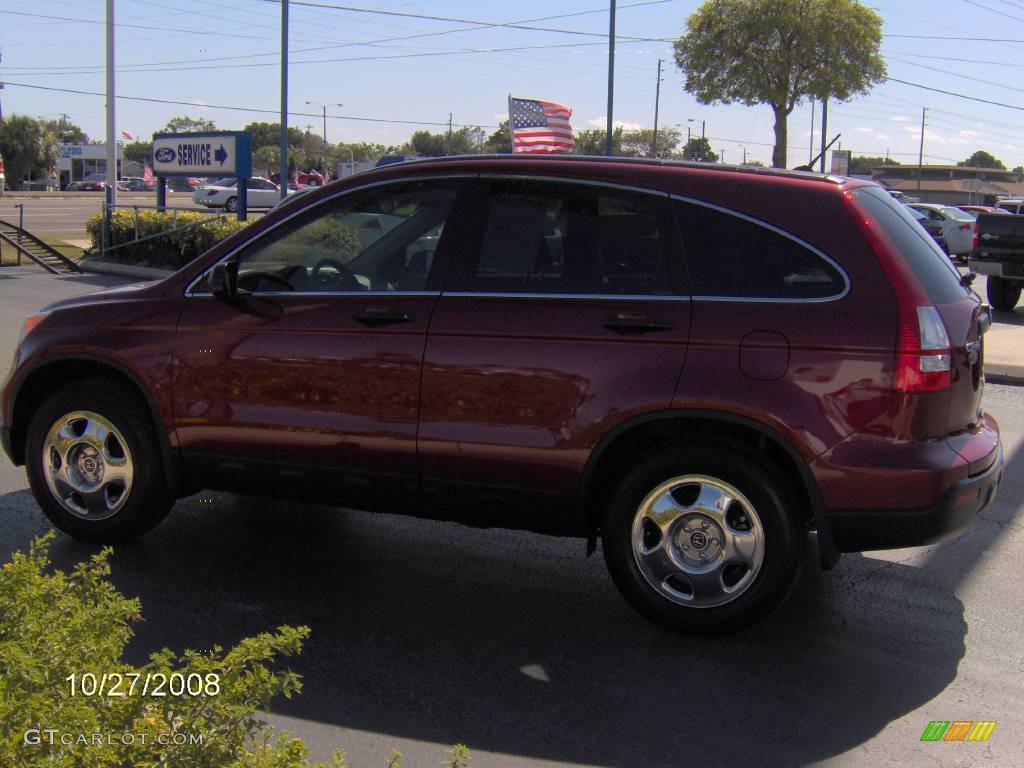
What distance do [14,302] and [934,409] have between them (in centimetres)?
1505

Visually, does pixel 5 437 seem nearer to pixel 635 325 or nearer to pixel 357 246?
pixel 357 246

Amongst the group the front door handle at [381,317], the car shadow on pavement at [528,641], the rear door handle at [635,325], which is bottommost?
the car shadow on pavement at [528,641]

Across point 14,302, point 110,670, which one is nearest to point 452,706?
point 110,670

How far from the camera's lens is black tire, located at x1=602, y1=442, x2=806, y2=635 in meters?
4.20

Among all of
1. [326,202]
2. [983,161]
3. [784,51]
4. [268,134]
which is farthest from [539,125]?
[983,161]

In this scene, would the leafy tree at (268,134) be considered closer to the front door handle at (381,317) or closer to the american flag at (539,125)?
the american flag at (539,125)

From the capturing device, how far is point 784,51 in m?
38.5

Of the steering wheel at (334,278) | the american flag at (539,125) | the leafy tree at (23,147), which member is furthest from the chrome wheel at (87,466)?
the leafy tree at (23,147)

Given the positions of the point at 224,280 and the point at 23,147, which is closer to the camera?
the point at 224,280

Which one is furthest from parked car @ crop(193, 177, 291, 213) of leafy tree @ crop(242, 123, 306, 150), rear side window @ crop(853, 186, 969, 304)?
leafy tree @ crop(242, 123, 306, 150)

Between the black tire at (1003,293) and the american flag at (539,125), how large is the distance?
7167 millimetres

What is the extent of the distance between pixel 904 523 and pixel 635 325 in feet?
4.09

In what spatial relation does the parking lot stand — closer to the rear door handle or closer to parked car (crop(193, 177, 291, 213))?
the rear door handle

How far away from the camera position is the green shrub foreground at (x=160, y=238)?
22.8 metres
